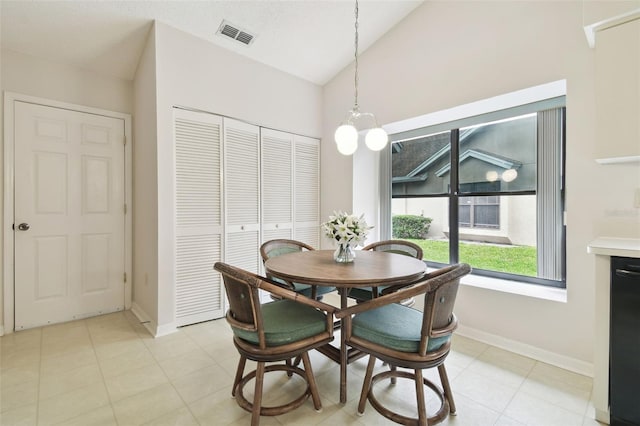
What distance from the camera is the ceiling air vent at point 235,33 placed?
280 centimetres

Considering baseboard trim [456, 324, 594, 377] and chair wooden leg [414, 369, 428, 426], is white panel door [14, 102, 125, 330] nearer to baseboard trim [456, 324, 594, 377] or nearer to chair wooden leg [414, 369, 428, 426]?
chair wooden leg [414, 369, 428, 426]

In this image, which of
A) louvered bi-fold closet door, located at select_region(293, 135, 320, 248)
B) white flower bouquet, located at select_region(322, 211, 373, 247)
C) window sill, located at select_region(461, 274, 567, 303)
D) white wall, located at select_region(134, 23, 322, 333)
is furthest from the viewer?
louvered bi-fold closet door, located at select_region(293, 135, 320, 248)

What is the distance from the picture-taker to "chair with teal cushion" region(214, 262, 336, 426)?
148cm

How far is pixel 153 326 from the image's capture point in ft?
9.11

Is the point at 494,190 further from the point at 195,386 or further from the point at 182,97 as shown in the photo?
the point at 182,97

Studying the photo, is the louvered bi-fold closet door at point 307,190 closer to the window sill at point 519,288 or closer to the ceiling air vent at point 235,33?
the ceiling air vent at point 235,33

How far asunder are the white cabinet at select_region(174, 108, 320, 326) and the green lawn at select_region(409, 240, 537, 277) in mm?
1742

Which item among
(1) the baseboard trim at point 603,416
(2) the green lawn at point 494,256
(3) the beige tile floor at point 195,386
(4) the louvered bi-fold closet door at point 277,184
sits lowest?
(3) the beige tile floor at point 195,386

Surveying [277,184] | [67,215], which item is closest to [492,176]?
[277,184]

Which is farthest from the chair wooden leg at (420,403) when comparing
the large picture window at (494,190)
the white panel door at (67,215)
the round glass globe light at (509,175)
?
the white panel door at (67,215)

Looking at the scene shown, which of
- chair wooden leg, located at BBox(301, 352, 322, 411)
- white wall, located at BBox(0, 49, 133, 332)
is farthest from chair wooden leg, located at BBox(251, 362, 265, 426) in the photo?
white wall, located at BBox(0, 49, 133, 332)

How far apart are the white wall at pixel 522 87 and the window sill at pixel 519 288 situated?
5cm

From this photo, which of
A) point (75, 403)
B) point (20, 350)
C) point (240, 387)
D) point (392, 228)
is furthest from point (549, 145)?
point (20, 350)

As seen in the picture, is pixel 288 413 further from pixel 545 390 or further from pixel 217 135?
pixel 217 135
